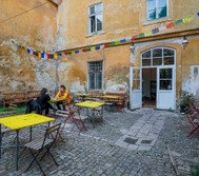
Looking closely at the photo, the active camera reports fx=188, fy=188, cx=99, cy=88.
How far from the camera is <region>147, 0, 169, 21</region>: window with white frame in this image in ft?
Answer: 27.5

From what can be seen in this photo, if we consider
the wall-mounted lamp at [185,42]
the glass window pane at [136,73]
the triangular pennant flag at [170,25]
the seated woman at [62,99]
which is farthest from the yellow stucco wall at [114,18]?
the seated woman at [62,99]

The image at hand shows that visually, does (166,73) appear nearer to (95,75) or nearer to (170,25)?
(170,25)

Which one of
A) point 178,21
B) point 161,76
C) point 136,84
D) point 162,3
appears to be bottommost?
point 136,84

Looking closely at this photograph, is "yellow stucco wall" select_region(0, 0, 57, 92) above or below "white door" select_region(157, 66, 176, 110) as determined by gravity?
above

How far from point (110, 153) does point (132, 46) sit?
6296 millimetres

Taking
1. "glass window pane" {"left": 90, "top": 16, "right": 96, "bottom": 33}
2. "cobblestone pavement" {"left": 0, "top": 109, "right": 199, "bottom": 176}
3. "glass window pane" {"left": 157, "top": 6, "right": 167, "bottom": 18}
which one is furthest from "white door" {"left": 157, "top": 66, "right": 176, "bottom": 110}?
"glass window pane" {"left": 90, "top": 16, "right": 96, "bottom": 33}

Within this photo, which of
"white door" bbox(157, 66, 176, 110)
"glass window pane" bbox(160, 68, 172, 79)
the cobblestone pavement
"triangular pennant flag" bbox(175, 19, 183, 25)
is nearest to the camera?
the cobblestone pavement

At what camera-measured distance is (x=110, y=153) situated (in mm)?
4012

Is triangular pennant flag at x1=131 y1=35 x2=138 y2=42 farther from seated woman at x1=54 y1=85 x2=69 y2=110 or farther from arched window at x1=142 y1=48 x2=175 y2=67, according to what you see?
seated woman at x1=54 y1=85 x2=69 y2=110

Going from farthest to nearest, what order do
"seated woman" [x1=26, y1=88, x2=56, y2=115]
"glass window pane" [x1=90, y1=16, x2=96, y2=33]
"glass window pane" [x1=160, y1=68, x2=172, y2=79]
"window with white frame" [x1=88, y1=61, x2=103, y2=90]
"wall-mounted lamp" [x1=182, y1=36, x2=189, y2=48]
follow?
"glass window pane" [x1=90, y1=16, x2=96, y2=33]
"window with white frame" [x1=88, y1=61, x2=103, y2=90]
"glass window pane" [x1=160, y1=68, x2=172, y2=79]
"wall-mounted lamp" [x1=182, y1=36, x2=189, y2=48]
"seated woman" [x1=26, y1=88, x2=56, y2=115]

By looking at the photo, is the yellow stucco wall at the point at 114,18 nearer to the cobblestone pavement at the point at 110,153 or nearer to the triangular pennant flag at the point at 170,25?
the triangular pennant flag at the point at 170,25

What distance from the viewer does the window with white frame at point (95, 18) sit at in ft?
34.3

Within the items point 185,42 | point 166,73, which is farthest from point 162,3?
A: point 166,73

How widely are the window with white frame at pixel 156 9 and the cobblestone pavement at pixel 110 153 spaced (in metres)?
5.04
